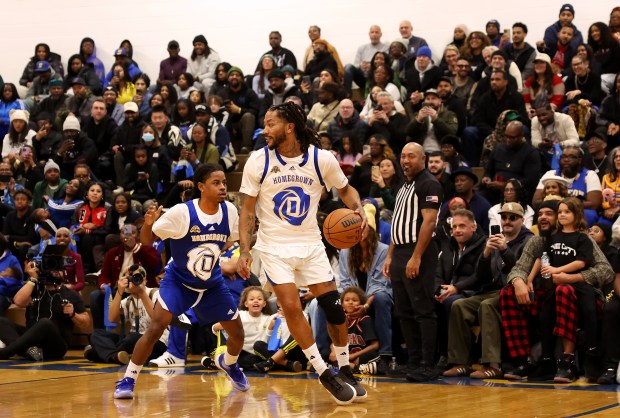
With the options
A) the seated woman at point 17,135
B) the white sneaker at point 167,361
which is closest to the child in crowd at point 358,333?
the white sneaker at point 167,361

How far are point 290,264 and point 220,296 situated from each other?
0.87m

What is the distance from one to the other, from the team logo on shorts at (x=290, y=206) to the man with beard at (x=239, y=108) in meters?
8.84

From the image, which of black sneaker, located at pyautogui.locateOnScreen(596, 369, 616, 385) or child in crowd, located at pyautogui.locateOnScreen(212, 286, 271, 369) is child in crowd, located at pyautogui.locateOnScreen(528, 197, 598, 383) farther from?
child in crowd, located at pyautogui.locateOnScreen(212, 286, 271, 369)

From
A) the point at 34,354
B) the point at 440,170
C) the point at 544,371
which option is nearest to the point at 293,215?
the point at 544,371

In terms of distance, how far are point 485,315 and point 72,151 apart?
29.1 ft

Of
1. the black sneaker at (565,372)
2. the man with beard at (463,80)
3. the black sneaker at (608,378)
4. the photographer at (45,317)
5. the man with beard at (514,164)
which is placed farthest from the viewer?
the man with beard at (463,80)

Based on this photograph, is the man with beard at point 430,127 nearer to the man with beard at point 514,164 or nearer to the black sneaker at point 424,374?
the man with beard at point 514,164

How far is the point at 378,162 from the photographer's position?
13375 mm

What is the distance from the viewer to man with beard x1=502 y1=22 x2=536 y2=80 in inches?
603

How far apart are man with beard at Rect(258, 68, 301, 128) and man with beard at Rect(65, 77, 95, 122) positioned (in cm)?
342

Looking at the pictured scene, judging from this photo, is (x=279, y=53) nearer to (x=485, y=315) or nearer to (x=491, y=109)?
(x=491, y=109)

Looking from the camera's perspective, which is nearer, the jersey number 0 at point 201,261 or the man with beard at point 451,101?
the jersey number 0 at point 201,261

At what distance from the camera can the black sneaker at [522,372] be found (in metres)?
9.04

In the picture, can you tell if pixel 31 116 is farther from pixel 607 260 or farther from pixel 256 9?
pixel 607 260
